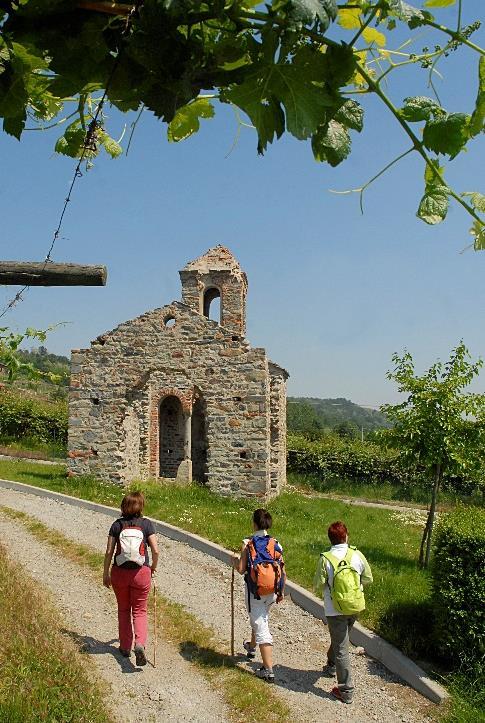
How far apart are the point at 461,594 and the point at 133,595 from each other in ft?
10.5

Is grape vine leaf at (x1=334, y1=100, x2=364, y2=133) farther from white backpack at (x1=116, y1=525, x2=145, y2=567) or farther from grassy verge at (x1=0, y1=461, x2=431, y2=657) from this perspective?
grassy verge at (x1=0, y1=461, x2=431, y2=657)

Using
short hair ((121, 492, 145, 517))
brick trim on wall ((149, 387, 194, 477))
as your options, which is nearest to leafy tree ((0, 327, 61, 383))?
short hair ((121, 492, 145, 517))

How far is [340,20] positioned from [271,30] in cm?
36

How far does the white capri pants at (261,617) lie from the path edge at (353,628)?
1114 millimetres

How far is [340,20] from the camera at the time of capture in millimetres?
1355

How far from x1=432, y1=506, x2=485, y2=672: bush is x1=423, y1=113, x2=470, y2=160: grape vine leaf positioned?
5228 mm

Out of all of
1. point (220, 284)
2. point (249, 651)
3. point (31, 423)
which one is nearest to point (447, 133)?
point (249, 651)

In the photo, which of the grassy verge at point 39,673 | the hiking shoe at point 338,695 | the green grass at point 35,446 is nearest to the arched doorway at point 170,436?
the green grass at point 35,446

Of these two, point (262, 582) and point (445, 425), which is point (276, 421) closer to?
point (445, 425)

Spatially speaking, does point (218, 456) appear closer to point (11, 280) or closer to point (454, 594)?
point (454, 594)

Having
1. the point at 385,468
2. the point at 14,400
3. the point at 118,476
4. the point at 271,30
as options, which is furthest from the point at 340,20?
the point at 14,400

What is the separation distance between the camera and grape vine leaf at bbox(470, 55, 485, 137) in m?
1.22

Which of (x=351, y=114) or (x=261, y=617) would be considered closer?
(x=351, y=114)

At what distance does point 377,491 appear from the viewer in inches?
864
